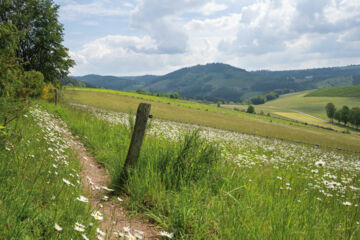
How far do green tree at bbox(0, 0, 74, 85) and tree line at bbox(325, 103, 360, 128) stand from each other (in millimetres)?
111592

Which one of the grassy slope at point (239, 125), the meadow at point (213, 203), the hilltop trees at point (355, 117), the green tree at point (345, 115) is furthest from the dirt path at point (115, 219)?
the green tree at point (345, 115)

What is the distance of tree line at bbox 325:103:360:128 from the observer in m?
94.4

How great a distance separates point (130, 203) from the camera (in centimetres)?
402

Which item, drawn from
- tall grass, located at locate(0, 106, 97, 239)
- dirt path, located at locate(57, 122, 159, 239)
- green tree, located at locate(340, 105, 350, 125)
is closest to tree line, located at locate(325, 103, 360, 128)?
green tree, located at locate(340, 105, 350, 125)

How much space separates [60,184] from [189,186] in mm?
2249

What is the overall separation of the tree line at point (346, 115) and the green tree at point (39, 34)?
112 meters

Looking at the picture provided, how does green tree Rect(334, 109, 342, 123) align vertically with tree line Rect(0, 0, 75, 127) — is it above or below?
below

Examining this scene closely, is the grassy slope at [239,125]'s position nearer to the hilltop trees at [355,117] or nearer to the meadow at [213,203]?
the meadow at [213,203]

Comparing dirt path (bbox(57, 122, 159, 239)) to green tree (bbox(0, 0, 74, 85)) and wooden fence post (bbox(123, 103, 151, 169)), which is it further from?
green tree (bbox(0, 0, 74, 85))

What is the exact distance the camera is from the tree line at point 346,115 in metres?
94.4

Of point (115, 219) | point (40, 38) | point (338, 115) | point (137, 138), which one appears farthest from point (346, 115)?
point (115, 219)

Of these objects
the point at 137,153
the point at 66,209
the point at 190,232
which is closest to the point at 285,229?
the point at 190,232

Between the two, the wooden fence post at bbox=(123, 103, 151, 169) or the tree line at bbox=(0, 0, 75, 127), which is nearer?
the wooden fence post at bbox=(123, 103, 151, 169)

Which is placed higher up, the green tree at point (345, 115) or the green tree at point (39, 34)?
the green tree at point (39, 34)
